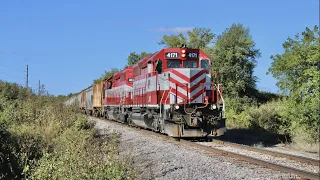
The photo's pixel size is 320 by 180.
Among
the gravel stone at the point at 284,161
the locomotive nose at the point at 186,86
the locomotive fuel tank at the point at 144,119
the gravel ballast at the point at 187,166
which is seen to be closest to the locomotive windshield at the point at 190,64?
the locomotive nose at the point at 186,86

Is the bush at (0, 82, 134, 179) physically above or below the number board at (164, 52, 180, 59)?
below

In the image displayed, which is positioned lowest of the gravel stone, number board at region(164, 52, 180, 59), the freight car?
the gravel stone

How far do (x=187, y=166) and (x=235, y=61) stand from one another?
82.3 feet

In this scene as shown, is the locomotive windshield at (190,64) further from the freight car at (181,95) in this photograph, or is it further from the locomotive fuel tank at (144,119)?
the locomotive fuel tank at (144,119)

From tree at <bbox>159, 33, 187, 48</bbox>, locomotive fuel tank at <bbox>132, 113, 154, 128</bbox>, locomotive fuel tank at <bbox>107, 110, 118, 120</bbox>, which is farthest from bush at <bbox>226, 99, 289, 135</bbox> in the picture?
tree at <bbox>159, 33, 187, 48</bbox>

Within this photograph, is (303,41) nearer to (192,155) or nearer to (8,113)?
(192,155)

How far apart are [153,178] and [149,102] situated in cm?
842

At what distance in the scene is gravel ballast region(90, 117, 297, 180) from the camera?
7379 mm

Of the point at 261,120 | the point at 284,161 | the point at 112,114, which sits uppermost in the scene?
the point at 112,114

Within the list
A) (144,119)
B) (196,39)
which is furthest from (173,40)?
(144,119)

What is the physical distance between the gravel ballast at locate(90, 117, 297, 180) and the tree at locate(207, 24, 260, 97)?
2103 centimetres

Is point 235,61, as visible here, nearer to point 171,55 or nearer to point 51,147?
point 171,55

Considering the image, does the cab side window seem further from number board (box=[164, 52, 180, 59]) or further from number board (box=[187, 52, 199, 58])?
number board (box=[187, 52, 199, 58])

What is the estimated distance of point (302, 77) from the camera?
14.8m
